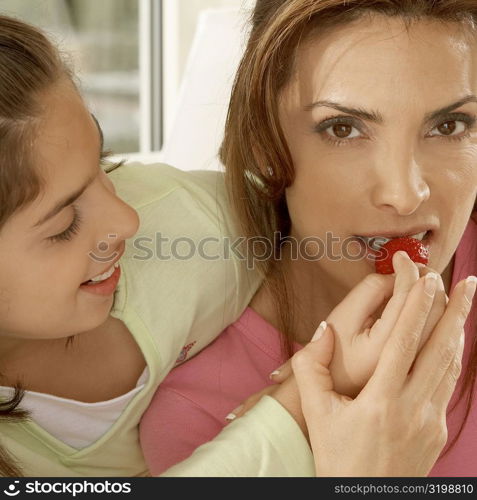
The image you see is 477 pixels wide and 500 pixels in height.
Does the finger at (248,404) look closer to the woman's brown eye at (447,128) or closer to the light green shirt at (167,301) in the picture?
the light green shirt at (167,301)

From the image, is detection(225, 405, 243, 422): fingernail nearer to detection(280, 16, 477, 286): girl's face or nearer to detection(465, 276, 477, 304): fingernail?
detection(280, 16, 477, 286): girl's face

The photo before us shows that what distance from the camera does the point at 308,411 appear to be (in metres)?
1.00

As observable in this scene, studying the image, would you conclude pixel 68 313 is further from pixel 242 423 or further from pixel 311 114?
pixel 311 114

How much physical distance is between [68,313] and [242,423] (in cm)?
→ 26

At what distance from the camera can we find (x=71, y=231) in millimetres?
1003

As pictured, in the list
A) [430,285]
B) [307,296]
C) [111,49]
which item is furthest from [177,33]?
[430,285]

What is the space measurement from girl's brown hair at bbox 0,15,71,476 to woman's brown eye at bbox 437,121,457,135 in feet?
1.66

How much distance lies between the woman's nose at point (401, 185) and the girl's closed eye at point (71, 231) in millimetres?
388

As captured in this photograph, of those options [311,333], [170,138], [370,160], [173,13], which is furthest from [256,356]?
[173,13]

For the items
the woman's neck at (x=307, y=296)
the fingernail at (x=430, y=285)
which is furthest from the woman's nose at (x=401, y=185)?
the woman's neck at (x=307, y=296)

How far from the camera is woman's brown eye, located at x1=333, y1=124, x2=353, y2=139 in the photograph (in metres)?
1.09

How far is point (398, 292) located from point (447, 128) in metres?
0.25

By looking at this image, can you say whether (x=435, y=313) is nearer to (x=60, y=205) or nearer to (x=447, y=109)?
(x=447, y=109)

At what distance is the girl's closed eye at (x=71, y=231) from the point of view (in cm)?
100
